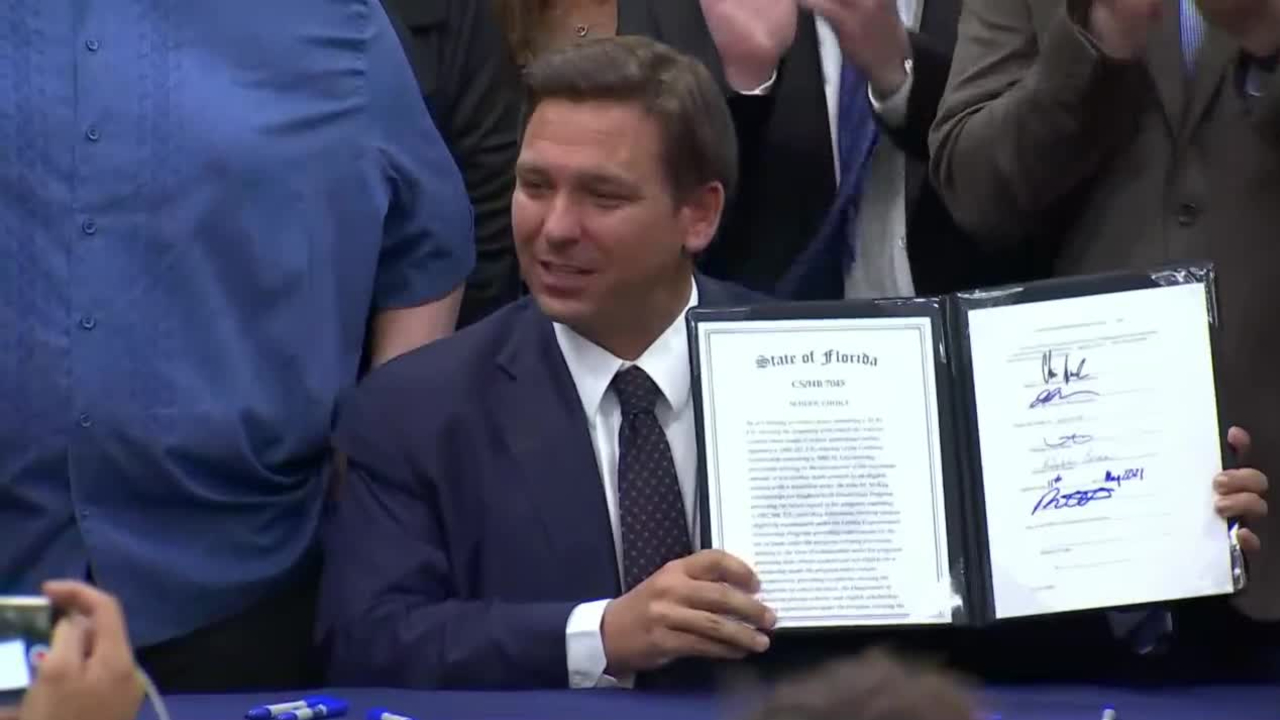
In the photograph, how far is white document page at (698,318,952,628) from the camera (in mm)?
2895

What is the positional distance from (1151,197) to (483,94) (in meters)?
1.16

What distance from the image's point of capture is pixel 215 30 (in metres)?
3.19

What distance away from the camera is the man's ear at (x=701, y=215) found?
11.0 feet

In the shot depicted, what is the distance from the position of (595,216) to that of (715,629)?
68cm

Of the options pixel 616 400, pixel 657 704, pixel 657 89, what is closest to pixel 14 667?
pixel 657 704

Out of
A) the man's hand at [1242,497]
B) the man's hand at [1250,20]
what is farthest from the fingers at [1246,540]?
the man's hand at [1250,20]

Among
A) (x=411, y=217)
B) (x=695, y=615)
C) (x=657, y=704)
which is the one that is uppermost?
(x=411, y=217)

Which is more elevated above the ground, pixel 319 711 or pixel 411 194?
pixel 411 194

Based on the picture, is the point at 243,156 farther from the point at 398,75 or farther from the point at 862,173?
the point at 862,173

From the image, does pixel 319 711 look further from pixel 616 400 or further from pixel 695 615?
pixel 616 400

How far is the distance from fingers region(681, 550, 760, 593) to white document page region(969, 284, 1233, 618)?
0.31 meters
